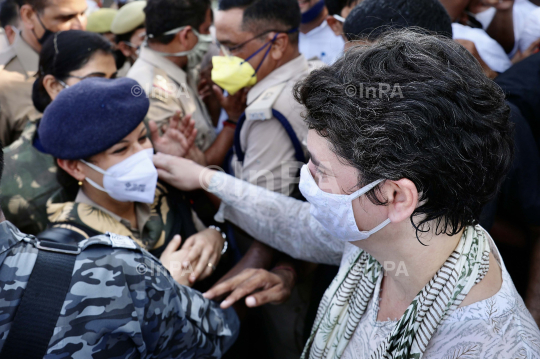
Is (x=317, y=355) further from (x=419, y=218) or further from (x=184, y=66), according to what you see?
(x=184, y=66)

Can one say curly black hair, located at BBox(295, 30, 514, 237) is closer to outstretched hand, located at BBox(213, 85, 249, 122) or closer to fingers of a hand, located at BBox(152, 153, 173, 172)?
fingers of a hand, located at BBox(152, 153, 173, 172)

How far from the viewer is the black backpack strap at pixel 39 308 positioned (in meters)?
1.16

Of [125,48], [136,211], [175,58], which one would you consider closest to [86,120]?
[136,211]

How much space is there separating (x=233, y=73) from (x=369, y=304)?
6.41 feet

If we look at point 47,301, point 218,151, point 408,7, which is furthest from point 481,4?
point 47,301

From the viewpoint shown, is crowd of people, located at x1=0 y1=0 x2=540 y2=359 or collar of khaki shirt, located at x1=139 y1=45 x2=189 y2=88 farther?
collar of khaki shirt, located at x1=139 y1=45 x2=189 y2=88

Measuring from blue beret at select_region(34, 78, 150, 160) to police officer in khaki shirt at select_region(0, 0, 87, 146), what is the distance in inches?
62.5

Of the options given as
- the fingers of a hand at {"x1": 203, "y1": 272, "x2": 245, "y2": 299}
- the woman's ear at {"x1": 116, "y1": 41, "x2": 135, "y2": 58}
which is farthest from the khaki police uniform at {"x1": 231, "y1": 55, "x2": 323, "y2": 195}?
the woman's ear at {"x1": 116, "y1": 41, "x2": 135, "y2": 58}

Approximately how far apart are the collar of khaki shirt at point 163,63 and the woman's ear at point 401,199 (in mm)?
2821

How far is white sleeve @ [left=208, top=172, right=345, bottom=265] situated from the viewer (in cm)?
216

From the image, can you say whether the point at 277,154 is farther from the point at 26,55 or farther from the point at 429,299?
the point at 26,55

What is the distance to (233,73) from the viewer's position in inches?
116

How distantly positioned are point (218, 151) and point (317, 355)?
80.1 inches

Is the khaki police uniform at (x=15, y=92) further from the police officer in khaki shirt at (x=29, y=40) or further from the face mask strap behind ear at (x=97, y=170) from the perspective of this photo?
the face mask strap behind ear at (x=97, y=170)
